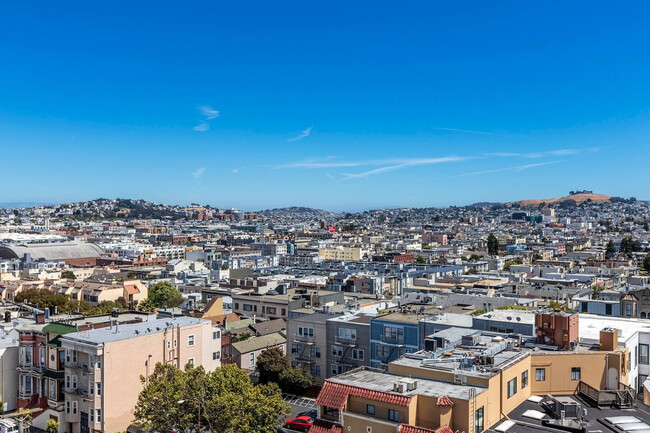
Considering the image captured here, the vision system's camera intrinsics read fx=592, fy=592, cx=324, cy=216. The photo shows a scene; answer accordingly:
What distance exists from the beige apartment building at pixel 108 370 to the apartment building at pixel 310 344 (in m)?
10.8

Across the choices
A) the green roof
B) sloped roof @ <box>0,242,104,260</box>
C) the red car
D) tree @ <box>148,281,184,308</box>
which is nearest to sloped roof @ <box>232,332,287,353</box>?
the red car

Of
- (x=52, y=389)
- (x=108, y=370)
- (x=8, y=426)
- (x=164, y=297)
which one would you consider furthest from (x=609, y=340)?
(x=164, y=297)

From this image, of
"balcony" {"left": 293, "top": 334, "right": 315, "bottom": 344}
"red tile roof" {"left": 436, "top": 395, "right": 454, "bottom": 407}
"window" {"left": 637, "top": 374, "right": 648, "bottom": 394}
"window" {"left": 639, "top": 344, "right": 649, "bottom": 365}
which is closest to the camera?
"red tile roof" {"left": 436, "top": 395, "right": 454, "bottom": 407}

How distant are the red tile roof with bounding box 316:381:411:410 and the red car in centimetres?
1408

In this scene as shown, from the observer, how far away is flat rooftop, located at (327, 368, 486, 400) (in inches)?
843

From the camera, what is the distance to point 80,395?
116 ft

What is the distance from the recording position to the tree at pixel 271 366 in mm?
44156

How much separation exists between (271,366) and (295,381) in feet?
7.23

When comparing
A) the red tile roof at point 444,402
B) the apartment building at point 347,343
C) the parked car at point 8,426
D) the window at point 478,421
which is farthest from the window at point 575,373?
the parked car at point 8,426

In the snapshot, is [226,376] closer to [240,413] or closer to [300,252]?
[240,413]

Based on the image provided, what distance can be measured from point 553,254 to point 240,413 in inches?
6523

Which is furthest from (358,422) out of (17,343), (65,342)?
(17,343)

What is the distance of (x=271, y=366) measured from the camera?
1741 inches

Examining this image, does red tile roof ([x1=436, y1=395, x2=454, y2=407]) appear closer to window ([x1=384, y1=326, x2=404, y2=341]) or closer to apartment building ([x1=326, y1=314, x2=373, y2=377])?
window ([x1=384, y1=326, x2=404, y2=341])
